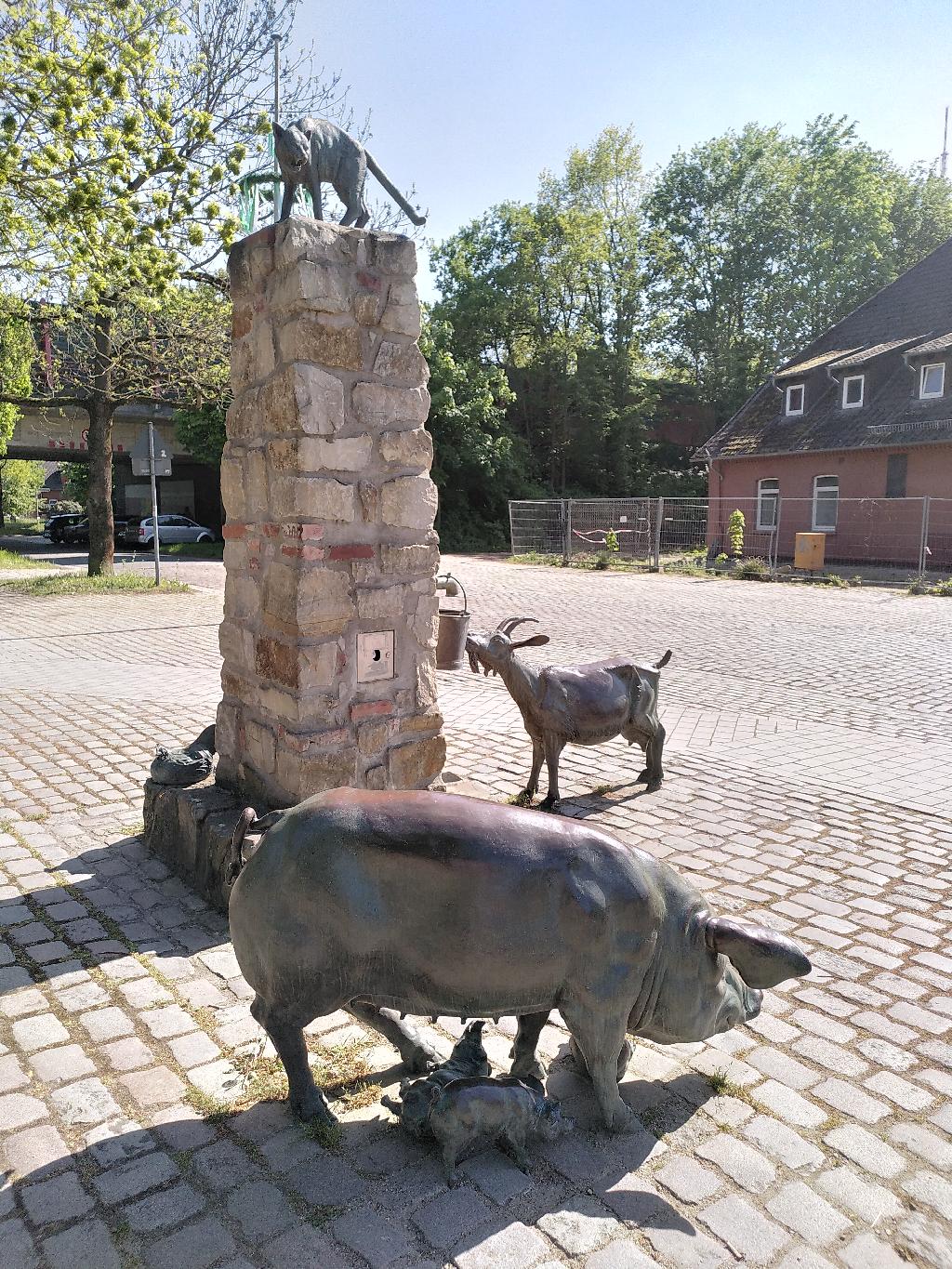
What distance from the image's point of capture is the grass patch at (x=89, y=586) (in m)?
16.8

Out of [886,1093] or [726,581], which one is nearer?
[886,1093]

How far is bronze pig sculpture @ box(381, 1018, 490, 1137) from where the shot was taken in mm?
2578

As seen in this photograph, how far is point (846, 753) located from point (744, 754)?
2.59 ft

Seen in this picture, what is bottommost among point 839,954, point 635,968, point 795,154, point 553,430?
point 839,954

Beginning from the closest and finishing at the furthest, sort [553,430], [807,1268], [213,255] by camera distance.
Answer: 1. [807,1268]
2. [213,255]
3. [553,430]

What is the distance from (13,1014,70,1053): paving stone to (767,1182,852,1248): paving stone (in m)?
2.43

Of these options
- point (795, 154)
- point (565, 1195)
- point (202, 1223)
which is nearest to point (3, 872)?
point (202, 1223)

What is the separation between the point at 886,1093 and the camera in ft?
9.78

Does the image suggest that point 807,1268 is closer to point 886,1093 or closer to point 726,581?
point 886,1093

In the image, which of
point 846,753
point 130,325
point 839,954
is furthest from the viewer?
point 130,325

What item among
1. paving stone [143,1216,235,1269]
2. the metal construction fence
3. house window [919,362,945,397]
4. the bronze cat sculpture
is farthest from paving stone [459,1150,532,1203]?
house window [919,362,945,397]

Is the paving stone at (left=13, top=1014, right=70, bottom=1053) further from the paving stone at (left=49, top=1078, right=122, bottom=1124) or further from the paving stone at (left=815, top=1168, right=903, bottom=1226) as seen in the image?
the paving stone at (left=815, top=1168, right=903, bottom=1226)

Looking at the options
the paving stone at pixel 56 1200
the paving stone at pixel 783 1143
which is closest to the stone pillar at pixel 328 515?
the paving stone at pixel 56 1200

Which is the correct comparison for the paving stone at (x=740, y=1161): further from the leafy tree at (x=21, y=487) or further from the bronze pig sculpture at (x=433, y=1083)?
the leafy tree at (x=21, y=487)
